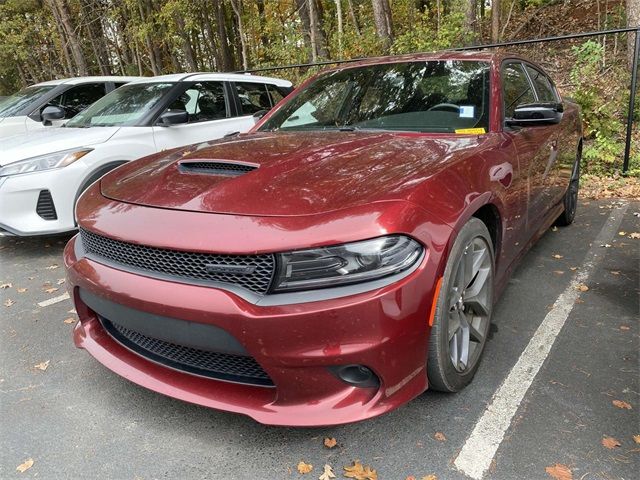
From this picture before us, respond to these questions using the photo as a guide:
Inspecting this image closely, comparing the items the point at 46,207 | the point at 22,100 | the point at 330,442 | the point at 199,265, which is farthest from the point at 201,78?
the point at 330,442

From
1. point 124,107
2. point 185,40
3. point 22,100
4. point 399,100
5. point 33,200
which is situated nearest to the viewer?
point 399,100

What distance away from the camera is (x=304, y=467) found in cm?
196

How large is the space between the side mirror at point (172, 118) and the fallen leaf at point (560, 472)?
447 cm

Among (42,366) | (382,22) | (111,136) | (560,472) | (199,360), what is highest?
(382,22)

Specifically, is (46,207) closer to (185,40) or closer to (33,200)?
(33,200)

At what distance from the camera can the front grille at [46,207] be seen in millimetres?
4355

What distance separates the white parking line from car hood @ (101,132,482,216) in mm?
1084

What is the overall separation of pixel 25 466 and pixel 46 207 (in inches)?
115

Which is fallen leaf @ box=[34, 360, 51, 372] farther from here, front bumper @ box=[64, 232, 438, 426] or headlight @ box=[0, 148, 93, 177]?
headlight @ box=[0, 148, 93, 177]

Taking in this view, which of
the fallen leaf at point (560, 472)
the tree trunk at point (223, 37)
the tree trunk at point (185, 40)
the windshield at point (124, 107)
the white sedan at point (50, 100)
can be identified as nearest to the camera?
the fallen leaf at point (560, 472)

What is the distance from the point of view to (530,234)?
3.35m

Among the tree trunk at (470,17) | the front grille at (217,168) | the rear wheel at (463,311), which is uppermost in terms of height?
the tree trunk at (470,17)

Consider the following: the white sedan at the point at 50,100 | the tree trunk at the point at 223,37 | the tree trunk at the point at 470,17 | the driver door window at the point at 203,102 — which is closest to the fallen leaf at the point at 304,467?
the driver door window at the point at 203,102

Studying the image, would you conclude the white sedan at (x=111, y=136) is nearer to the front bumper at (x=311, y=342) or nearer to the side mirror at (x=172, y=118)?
the side mirror at (x=172, y=118)
